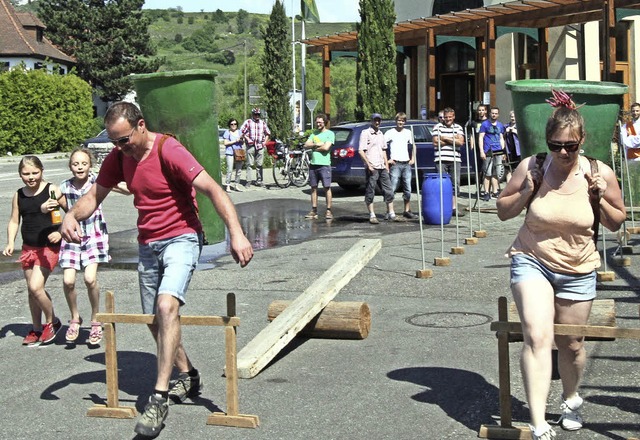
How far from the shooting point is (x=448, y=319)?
9.26m

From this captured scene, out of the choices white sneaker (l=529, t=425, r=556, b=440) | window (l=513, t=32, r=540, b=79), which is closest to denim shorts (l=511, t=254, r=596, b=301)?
white sneaker (l=529, t=425, r=556, b=440)

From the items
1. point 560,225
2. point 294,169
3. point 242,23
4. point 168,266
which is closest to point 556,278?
point 560,225

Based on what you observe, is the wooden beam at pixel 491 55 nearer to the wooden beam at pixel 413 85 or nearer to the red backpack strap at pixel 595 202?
the wooden beam at pixel 413 85

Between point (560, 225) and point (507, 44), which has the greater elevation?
point (507, 44)

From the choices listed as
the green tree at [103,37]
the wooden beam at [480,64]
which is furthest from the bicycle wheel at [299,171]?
the green tree at [103,37]

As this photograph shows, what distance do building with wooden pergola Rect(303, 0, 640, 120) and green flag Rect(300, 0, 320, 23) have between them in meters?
4.39

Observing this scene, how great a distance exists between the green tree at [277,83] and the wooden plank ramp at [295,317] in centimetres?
3093

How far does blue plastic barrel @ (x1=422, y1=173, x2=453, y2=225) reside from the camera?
17.2 metres

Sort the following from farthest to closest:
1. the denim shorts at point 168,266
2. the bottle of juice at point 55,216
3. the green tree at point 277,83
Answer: the green tree at point 277,83, the bottle of juice at point 55,216, the denim shorts at point 168,266

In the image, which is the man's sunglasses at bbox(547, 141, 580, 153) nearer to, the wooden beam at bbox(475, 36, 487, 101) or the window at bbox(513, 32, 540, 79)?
the wooden beam at bbox(475, 36, 487, 101)

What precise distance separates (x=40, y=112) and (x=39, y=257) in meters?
42.4

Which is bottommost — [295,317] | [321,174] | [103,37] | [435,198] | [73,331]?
[73,331]

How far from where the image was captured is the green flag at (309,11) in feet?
139

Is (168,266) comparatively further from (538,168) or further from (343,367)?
(538,168)
